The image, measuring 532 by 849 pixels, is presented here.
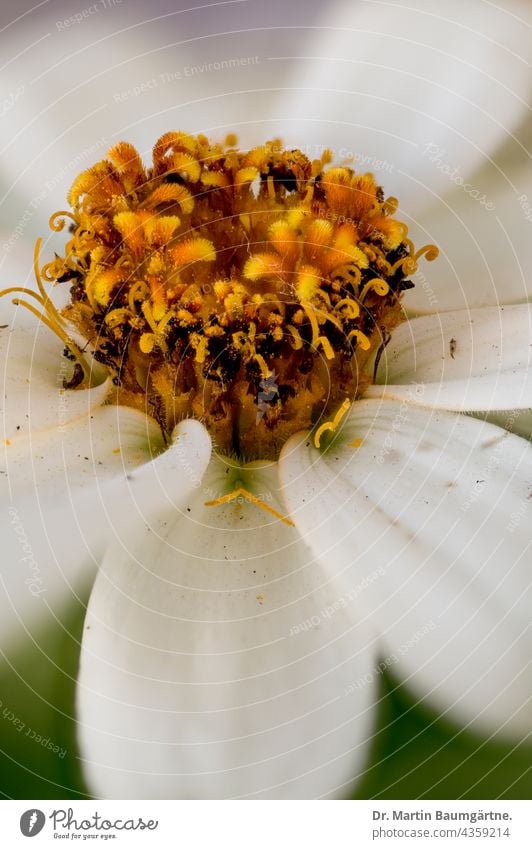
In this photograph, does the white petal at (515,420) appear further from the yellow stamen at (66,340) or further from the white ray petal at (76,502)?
the yellow stamen at (66,340)

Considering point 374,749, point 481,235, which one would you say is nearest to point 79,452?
point 374,749

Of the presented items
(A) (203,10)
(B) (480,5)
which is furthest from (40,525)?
(B) (480,5)

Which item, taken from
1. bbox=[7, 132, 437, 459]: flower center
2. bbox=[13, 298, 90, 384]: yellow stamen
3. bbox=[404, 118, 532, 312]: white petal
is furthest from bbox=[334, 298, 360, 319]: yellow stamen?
bbox=[13, 298, 90, 384]: yellow stamen

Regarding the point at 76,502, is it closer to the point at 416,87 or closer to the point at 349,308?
A: the point at 349,308

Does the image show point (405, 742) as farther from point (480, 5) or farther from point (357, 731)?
point (480, 5)

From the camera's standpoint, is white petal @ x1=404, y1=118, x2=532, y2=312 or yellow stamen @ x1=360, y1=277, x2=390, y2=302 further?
white petal @ x1=404, y1=118, x2=532, y2=312

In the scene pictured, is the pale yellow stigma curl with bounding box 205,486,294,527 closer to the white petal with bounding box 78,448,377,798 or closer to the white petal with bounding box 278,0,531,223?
the white petal with bounding box 78,448,377,798

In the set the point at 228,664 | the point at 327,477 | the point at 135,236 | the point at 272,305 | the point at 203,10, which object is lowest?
the point at 228,664
